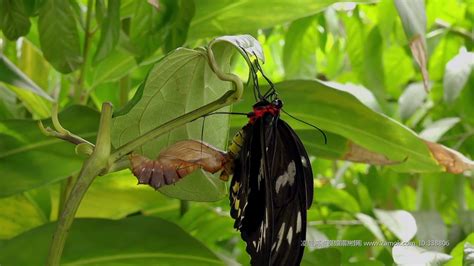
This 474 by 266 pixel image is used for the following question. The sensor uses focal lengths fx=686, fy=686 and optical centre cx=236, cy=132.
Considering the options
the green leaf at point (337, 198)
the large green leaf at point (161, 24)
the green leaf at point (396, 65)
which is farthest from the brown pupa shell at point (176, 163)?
the green leaf at point (396, 65)

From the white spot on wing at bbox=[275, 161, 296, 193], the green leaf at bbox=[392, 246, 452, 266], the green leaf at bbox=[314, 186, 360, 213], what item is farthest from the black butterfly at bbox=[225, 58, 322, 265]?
the green leaf at bbox=[314, 186, 360, 213]

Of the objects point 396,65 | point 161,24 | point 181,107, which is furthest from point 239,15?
point 396,65

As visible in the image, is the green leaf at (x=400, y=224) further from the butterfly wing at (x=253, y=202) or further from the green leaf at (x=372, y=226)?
the butterfly wing at (x=253, y=202)

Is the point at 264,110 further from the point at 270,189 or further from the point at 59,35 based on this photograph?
the point at 59,35

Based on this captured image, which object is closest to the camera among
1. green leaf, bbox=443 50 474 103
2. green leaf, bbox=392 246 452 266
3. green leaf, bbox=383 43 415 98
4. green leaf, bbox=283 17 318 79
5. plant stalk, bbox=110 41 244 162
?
plant stalk, bbox=110 41 244 162

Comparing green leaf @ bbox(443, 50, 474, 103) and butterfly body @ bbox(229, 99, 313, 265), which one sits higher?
butterfly body @ bbox(229, 99, 313, 265)

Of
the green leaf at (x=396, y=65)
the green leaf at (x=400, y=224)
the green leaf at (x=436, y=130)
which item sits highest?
the green leaf at (x=396, y=65)

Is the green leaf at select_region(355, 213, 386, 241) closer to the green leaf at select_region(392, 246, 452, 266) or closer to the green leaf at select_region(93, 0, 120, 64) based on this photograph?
the green leaf at select_region(392, 246, 452, 266)

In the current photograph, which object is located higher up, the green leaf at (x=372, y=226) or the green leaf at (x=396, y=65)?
the green leaf at (x=396, y=65)
